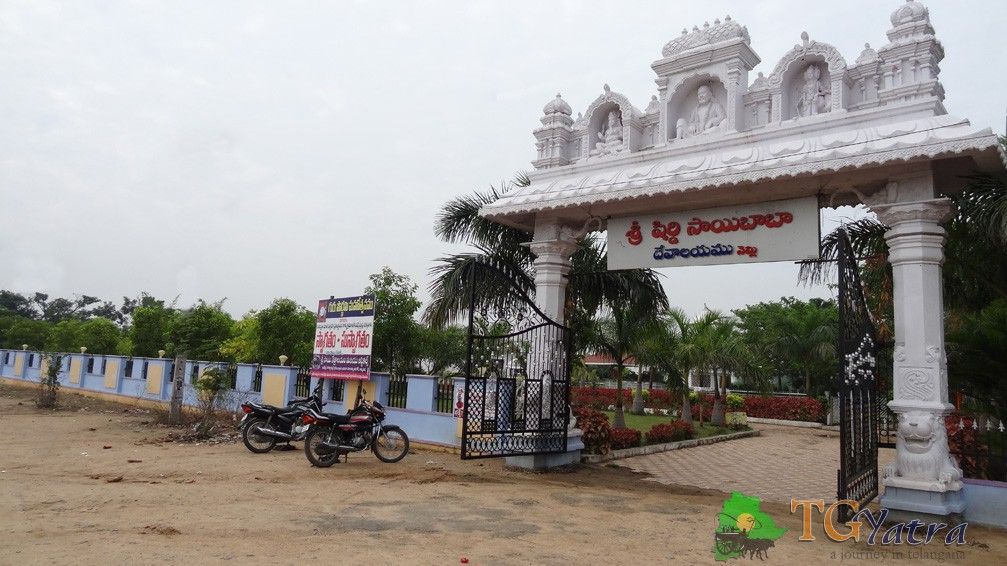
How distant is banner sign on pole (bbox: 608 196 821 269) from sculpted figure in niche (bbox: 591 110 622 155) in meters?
1.05

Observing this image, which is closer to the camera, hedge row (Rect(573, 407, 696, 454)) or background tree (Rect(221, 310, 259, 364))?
hedge row (Rect(573, 407, 696, 454))

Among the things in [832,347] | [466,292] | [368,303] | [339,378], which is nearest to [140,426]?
[339,378]

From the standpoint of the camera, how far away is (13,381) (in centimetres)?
2702

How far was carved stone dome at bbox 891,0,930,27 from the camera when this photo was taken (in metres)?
6.68

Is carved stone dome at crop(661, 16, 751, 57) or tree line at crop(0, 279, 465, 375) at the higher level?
carved stone dome at crop(661, 16, 751, 57)

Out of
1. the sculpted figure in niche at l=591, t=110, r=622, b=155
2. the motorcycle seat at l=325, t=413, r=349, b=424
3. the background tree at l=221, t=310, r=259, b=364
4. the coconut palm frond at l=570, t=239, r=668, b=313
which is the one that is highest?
the sculpted figure in niche at l=591, t=110, r=622, b=155

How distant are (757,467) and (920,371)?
19.0 feet

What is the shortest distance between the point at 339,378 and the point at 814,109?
896 centimetres

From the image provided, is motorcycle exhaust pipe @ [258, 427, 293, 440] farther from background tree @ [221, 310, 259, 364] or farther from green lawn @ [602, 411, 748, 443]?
background tree @ [221, 310, 259, 364]

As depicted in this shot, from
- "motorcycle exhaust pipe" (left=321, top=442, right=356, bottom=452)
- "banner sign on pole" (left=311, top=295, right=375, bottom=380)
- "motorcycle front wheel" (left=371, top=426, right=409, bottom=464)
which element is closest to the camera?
"motorcycle exhaust pipe" (left=321, top=442, right=356, bottom=452)

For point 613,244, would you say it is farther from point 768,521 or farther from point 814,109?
point 768,521

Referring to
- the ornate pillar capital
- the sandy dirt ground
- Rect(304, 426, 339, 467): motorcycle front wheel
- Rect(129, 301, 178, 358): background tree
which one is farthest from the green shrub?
Rect(129, 301, 178, 358): background tree

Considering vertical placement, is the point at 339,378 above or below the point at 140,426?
above

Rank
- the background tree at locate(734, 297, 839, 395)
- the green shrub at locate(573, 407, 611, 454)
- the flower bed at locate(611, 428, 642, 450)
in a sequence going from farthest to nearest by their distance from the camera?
the background tree at locate(734, 297, 839, 395)
the flower bed at locate(611, 428, 642, 450)
the green shrub at locate(573, 407, 611, 454)
